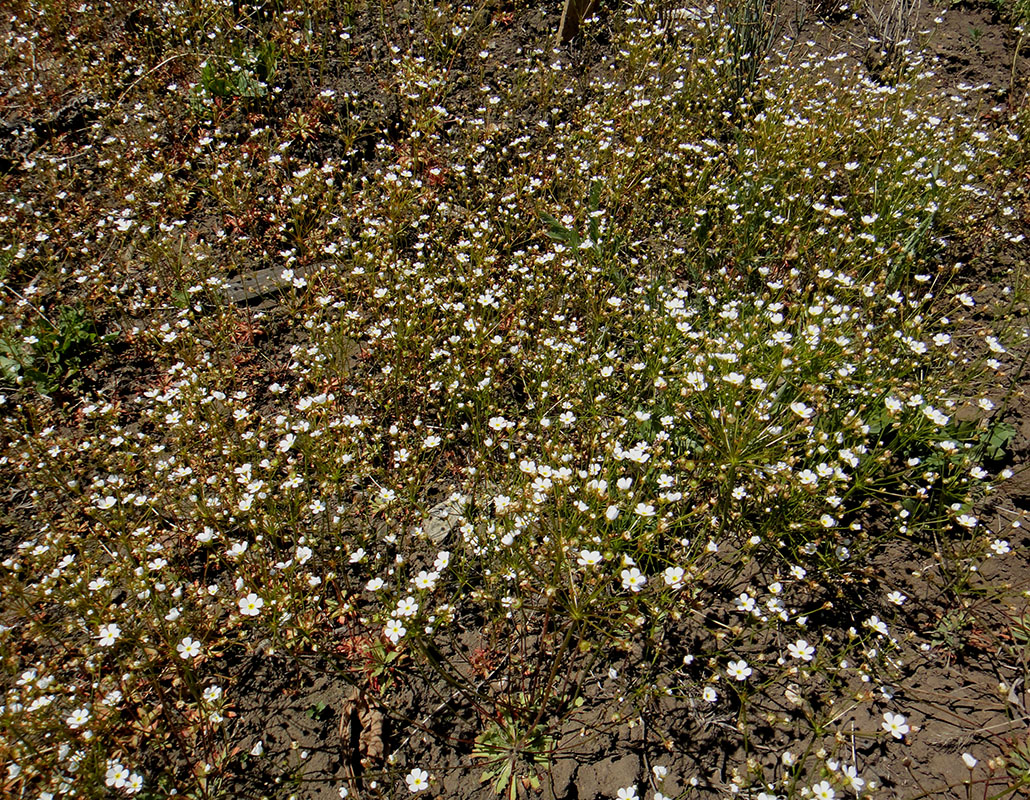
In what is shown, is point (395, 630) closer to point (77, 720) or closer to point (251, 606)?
point (251, 606)

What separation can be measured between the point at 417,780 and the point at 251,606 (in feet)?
3.48

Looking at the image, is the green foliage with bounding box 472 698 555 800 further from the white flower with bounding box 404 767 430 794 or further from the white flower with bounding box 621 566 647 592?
the white flower with bounding box 621 566 647 592

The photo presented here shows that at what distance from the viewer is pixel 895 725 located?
2541 mm

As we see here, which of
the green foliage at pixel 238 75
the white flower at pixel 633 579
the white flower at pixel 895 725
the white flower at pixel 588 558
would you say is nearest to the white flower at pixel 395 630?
the white flower at pixel 588 558

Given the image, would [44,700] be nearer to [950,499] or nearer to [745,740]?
[745,740]

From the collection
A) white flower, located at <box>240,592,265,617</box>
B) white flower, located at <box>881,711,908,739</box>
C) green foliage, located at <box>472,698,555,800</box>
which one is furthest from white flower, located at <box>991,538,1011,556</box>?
white flower, located at <box>240,592,265,617</box>

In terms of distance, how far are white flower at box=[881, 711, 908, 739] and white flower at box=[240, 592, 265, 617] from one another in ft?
8.72

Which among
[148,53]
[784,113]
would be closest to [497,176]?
[784,113]

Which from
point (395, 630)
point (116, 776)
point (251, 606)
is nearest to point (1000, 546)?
point (395, 630)

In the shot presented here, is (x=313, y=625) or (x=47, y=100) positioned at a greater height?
(x=47, y=100)

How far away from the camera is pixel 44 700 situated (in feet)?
8.93

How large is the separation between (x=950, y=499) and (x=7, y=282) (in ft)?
20.2

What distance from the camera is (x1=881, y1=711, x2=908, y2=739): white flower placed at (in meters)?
2.51

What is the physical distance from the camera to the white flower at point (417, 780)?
2598 millimetres
